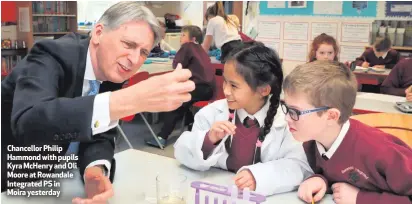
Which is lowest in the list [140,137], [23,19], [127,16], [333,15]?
[140,137]

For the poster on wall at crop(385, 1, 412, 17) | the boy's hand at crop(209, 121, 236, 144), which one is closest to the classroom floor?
the boy's hand at crop(209, 121, 236, 144)

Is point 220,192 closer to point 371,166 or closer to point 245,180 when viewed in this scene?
point 245,180

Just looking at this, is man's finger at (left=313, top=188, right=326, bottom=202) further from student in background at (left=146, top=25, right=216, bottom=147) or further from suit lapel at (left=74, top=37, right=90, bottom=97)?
student in background at (left=146, top=25, right=216, bottom=147)

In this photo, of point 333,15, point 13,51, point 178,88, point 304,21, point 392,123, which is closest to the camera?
point 178,88

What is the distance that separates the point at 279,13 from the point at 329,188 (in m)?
4.43

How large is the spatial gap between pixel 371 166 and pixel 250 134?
0.36 meters

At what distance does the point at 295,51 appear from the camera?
5.17m

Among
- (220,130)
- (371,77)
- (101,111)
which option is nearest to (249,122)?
(220,130)

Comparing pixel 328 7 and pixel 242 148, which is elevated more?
pixel 328 7

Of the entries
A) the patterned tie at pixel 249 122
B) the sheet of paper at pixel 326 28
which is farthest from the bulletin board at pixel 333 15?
the patterned tie at pixel 249 122

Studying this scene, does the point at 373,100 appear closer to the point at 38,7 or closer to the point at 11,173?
the point at 11,173

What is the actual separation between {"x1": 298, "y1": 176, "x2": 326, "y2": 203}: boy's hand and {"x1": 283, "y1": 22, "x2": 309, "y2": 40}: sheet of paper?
4271mm

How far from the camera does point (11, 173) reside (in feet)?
2.97

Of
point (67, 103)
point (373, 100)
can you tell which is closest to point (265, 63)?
point (67, 103)
